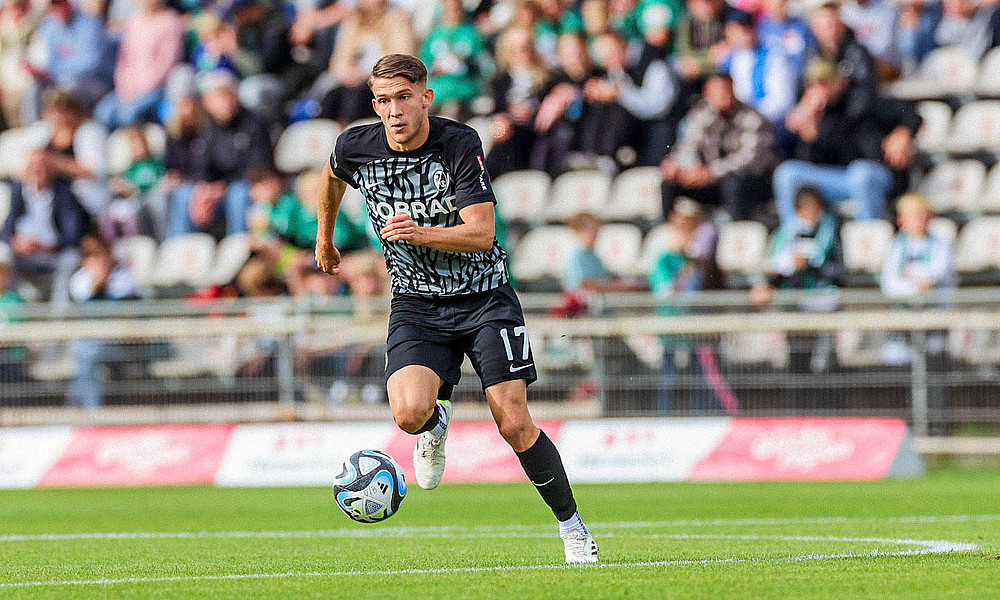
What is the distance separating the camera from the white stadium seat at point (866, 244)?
15.7m

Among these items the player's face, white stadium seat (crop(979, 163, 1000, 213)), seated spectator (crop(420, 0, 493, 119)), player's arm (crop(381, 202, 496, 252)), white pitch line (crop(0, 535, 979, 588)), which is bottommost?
white pitch line (crop(0, 535, 979, 588))

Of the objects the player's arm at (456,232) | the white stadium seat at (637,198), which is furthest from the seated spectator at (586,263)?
the player's arm at (456,232)

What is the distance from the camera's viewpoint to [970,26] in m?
17.5

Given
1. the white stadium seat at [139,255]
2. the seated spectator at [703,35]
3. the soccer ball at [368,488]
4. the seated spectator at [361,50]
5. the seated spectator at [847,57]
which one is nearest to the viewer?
the soccer ball at [368,488]

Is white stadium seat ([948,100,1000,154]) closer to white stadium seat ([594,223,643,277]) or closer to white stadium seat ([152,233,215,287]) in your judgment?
white stadium seat ([594,223,643,277])

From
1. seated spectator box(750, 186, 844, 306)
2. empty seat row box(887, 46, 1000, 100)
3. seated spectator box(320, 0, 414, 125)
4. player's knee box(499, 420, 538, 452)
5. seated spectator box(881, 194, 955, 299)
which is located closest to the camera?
player's knee box(499, 420, 538, 452)

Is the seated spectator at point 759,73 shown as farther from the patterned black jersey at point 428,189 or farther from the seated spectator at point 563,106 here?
the patterned black jersey at point 428,189

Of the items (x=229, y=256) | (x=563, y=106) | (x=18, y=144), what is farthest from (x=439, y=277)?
(x=18, y=144)

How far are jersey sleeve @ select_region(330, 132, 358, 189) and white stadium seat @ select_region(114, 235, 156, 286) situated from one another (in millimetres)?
11199

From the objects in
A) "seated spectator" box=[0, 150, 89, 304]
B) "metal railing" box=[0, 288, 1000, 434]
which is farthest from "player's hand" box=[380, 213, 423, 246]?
"seated spectator" box=[0, 150, 89, 304]

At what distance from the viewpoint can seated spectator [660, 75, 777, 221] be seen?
16297mm

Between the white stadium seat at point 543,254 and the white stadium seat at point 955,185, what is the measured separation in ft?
12.5

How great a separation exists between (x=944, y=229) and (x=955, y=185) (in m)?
1.25

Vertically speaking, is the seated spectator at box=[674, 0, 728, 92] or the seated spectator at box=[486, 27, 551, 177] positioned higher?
the seated spectator at box=[674, 0, 728, 92]
